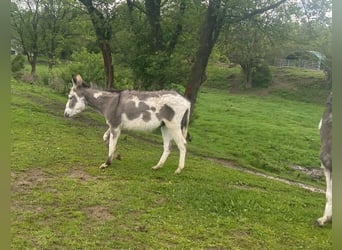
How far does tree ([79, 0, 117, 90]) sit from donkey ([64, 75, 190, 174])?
16.9 feet

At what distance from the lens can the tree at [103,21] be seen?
12.6 m

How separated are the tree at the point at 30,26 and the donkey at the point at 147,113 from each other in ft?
52.4

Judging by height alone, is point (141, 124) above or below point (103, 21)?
below

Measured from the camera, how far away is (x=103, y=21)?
41.4 ft

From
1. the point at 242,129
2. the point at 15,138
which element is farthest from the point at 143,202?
the point at 242,129

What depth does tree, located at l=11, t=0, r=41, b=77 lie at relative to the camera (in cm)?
2298

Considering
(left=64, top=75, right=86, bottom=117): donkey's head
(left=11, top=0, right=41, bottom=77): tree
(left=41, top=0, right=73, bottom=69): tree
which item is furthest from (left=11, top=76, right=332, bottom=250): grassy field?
(left=11, top=0, right=41, bottom=77): tree

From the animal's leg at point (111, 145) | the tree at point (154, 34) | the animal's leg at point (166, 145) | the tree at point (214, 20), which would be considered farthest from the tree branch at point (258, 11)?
the animal's leg at point (111, 145)

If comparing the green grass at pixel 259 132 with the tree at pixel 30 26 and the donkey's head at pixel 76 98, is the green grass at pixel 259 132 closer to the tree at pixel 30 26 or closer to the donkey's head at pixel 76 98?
the donkey's head at pixel 76 98

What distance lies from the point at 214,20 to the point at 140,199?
6.57m

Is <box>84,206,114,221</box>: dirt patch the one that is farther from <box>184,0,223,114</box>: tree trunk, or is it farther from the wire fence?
the wire fence


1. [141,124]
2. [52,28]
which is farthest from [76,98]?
[52,28]

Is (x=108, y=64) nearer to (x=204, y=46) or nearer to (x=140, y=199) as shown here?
(x=204, y=46)

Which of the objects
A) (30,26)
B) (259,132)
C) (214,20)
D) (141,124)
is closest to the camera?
(141,124)
